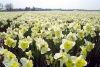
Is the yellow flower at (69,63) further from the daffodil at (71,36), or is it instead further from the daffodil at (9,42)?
the daffodil at (9,42)

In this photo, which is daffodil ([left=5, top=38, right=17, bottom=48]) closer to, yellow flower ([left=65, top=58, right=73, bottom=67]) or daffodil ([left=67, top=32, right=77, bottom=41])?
daffodil ([left=67, top=32, right=77, bottom=41])

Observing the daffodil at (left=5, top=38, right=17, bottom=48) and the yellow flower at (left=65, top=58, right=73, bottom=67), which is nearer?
the yellow flower at (left=65, top=58, right=73, bottom=67)

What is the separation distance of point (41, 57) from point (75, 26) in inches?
49.4

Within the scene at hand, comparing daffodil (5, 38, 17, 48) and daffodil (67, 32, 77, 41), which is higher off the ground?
daffodil (67, 32, 77, 41)

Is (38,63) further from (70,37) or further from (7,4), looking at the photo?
(7,4)

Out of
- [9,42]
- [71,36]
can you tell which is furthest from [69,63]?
[9,42]

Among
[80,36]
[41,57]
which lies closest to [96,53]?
[80,36]

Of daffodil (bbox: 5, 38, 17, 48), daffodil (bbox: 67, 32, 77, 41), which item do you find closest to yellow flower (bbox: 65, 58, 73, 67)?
daffodil (bbox: 67, 32, 77, 41)

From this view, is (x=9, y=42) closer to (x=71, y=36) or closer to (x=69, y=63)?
(x=71, y=36)

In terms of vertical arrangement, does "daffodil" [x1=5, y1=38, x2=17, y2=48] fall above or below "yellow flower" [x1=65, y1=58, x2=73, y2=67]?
below

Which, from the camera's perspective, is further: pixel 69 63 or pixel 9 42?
pixel 9 42

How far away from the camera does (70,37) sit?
Answer: 103 inches

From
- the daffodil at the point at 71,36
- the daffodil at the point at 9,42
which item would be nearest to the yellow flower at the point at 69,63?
the daffodil at the point at 71,36

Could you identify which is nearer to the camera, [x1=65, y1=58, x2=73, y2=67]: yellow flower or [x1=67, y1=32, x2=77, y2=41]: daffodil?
[x1=65, y1=58, x2=73, y2=67]: yellow flower
